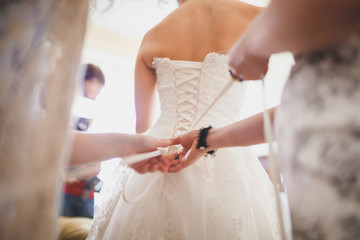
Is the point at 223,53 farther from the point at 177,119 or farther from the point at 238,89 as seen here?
the point at 177,119

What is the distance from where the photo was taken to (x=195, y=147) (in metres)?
0.59

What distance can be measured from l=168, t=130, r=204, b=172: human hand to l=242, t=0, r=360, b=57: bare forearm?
0.36m

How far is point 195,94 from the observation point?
2.44ft

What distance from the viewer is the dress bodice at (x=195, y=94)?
0.72 m

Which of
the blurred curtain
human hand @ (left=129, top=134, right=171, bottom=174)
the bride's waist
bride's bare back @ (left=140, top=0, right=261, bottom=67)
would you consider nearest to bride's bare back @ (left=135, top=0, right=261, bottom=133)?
bride's bare back @ (left=140, top=0, right=261, bottom=67)

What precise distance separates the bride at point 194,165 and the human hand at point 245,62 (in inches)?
13.0

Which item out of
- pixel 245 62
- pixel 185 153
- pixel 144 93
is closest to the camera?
pixel 245 62

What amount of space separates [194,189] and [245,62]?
0.36 m

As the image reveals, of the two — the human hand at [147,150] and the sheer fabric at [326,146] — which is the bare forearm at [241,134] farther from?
the sheer fabric at [326,146]

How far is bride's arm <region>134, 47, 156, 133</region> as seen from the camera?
0.90m

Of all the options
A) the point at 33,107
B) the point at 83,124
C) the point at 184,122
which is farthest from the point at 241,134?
the point at 83,124

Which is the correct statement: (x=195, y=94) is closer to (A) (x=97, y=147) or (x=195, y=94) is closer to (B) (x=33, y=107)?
(A) (x=97, y=147)

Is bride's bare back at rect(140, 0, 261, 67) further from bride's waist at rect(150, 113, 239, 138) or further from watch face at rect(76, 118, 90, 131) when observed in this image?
watch face at rect(76, 118, 90, 131)

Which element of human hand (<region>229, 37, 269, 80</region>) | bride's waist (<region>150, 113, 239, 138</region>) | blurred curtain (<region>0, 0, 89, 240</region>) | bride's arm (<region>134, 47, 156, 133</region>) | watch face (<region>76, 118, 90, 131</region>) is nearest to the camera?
blurred curtain (<region>0, 0, 89, 240</region>)
